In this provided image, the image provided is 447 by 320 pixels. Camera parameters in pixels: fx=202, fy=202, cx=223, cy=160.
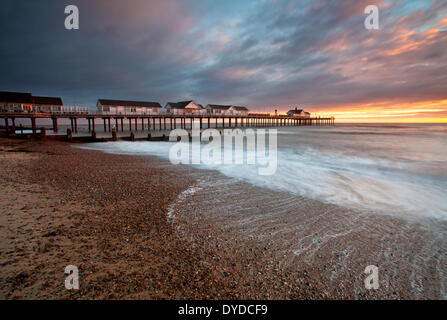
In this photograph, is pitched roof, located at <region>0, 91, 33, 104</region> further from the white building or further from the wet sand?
the wet sand

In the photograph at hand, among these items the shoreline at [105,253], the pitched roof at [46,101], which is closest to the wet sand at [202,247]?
the shoreline at [105,253]

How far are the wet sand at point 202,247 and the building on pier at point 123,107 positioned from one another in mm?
40642

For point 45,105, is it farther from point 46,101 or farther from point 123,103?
point 123,103

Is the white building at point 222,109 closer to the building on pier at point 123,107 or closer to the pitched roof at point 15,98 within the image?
the building on pier at point 123,107

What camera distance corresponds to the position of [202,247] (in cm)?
341

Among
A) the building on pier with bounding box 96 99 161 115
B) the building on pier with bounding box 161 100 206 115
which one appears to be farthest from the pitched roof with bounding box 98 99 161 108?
the building on pier with bounding box 161 100 206 115

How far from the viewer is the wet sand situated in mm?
2570

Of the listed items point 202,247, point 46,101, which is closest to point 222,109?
point 46,101

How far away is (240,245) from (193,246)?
2.67 feet

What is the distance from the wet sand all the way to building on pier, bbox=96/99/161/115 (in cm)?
4064

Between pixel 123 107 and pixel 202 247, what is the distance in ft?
154

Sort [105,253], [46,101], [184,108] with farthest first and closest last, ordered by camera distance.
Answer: [184,108] → [46,101] → [105,253]
